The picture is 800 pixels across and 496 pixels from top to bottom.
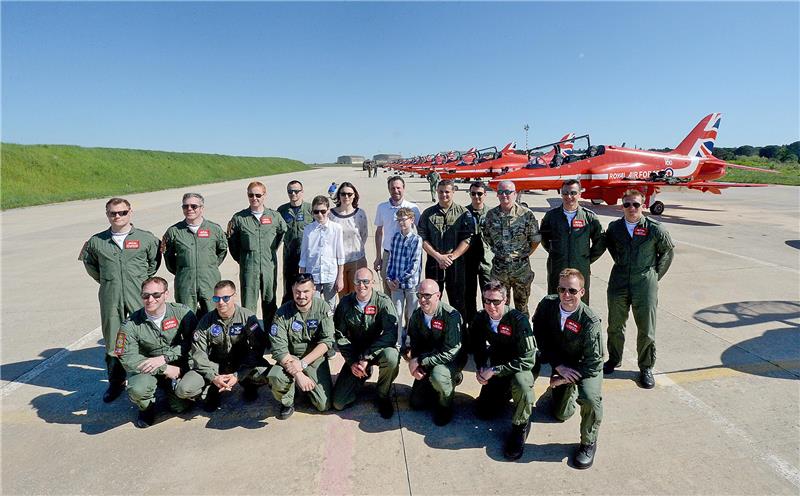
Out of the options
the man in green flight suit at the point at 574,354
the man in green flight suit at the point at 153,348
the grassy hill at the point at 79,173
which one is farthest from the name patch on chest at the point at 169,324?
the grassy hill at the point at 79,173

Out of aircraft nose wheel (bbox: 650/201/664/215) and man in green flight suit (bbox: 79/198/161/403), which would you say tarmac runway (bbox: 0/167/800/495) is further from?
aircraft nose wheel (bbox: 650/201/664/215)

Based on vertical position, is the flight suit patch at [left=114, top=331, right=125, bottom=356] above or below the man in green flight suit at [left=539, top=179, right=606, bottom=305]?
below

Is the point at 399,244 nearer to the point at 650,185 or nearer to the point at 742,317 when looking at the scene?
the point at 742,317

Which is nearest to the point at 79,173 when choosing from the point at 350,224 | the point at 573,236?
the point at 350,224

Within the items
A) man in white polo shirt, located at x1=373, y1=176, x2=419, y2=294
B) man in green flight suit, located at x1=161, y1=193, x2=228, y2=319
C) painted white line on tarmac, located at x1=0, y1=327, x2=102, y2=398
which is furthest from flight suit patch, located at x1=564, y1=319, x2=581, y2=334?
painted white line on tarmac, located at x1=0, y1=327, x2=102, y2=398

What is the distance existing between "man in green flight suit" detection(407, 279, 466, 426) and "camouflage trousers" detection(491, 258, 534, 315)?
1.02m

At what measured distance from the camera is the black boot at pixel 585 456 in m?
2.64

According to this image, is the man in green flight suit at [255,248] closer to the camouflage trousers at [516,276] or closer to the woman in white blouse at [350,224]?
the woman in white blouse at [350,224]

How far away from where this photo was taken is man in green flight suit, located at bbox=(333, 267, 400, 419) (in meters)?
3.28

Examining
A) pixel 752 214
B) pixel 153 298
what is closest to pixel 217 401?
pixel 153 298

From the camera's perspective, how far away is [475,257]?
4.34 metres

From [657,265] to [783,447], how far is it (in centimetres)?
155

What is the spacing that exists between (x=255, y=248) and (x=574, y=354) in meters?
3.20

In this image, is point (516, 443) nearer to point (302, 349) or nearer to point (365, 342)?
point (365, 342)
